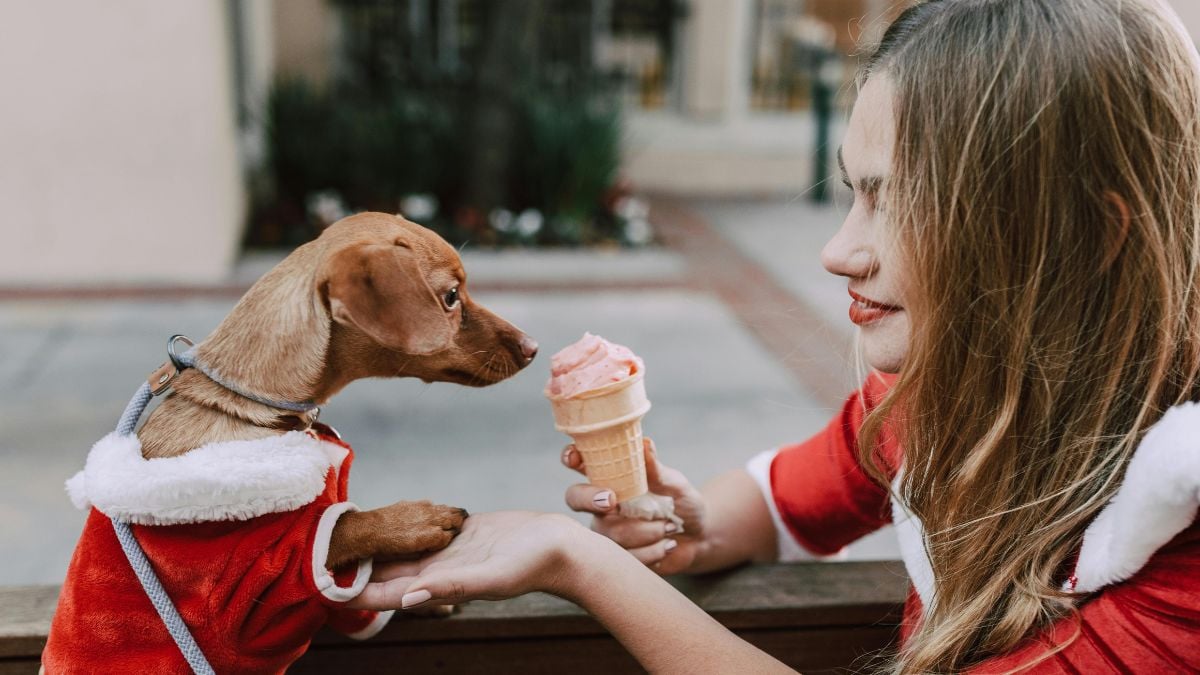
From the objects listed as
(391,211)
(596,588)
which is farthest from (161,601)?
(391,211)

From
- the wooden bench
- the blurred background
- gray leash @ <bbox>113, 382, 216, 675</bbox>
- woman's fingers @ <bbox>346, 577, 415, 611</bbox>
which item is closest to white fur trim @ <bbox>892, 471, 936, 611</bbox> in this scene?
the wooden bench

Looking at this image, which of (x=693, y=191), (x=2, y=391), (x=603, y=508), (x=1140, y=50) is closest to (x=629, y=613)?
(x=603, y=508)

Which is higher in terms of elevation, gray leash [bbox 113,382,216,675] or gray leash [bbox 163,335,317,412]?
gray leash [bbox 163,335,317,412]

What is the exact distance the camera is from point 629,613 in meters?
1.43

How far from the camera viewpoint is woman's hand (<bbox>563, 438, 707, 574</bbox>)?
1610mm

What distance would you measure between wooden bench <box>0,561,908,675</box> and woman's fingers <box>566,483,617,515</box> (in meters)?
0.17

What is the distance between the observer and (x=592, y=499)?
1.59 metres

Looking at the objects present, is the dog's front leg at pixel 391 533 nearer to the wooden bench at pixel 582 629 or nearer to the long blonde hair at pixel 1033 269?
the wooden bench at pixel 582 629

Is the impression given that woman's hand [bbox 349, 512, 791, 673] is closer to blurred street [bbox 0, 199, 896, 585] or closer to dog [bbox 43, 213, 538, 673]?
dog [bbox 43, 213, 538, 673]

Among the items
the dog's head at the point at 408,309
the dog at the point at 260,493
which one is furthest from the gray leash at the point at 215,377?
the dog's head at the point at 408,309

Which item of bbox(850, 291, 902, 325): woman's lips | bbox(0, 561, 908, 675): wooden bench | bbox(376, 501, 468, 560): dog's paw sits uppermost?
bbox(850, 291, 902, 325): woman's lips

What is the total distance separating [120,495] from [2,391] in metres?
4.67

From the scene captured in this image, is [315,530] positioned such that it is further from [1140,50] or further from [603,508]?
[1140,50]

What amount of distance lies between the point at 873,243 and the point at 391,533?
73 centimetres
